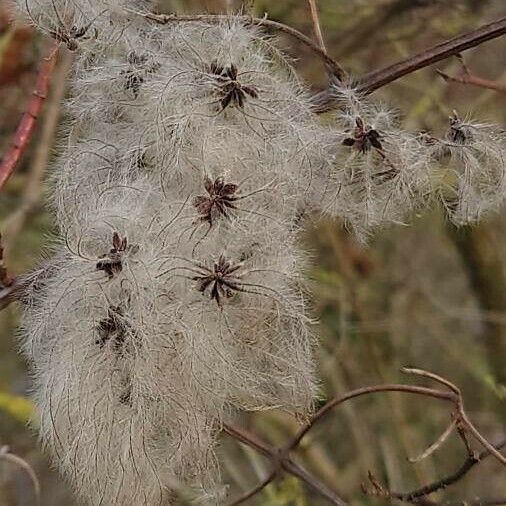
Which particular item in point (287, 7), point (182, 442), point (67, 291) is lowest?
point (182, 442)

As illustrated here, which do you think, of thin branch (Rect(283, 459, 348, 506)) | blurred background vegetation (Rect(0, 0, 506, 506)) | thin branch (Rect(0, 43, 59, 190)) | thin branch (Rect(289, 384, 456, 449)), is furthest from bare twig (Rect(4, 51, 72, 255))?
thin branch (Rect(289, 384, 456, 449))

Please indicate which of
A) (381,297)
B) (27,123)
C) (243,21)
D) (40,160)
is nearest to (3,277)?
(27,123)

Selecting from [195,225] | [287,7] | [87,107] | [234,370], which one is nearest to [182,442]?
[234,370]

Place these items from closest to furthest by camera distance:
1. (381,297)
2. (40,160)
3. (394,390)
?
(394,390)
(40,160)
(381,297)

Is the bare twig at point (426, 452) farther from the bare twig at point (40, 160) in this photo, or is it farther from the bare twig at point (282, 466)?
the bare twig at point (40, 160)

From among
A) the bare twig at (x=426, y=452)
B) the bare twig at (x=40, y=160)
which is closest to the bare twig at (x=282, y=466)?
the bare twig at (x=426, y=452)

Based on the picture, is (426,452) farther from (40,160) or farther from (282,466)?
(40,160)

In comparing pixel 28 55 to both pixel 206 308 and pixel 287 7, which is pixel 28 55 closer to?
pixel 287 7

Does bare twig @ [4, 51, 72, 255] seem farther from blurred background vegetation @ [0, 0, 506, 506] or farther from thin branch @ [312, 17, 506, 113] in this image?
thin branch @ [312, 17, 506, 113]
